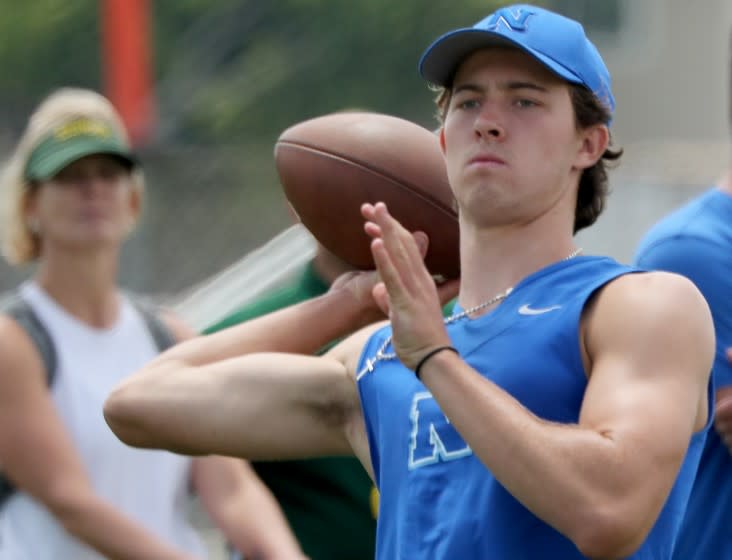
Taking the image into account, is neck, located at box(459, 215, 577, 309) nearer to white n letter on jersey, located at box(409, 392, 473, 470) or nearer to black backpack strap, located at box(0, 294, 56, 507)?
white n letter on jersey, located at box(409, 392, 473, 470)

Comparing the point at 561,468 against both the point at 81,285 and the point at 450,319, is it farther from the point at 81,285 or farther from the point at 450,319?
the point at 81,285

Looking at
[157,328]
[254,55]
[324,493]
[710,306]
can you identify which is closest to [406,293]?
[710,306]

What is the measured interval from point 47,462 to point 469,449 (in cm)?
228

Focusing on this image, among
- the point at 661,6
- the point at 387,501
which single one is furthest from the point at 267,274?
the point at 661,6

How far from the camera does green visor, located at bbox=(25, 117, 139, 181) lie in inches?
212

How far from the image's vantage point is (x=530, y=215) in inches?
124

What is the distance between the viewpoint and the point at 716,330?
4012mm

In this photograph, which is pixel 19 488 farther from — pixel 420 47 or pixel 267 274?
pixel 420 47

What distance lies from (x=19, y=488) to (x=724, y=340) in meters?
2.18

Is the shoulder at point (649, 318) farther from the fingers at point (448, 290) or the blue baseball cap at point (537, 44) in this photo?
the fingers at point (448, 290)

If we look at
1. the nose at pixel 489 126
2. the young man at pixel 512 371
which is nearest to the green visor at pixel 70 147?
the young man at pixel 512 371

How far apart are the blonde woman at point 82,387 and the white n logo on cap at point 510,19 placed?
81.5 inches

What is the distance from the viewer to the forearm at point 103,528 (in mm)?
4992

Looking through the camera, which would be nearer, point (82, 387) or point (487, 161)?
point (487, 161)
